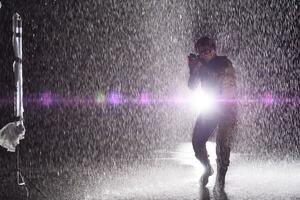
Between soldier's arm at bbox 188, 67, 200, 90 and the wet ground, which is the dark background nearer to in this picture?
the wet ground

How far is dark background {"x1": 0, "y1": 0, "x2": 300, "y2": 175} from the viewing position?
45.1 feet

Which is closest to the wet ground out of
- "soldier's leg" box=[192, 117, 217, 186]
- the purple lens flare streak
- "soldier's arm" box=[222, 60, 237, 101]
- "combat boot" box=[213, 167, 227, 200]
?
"combat boot" box=[213, 167, 227, 200]

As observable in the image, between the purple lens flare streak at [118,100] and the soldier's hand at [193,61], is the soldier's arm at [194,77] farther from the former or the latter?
the purple lens flare streak at [118,100]

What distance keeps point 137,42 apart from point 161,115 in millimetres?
4605

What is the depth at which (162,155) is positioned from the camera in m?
11.8

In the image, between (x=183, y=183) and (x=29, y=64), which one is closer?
(x=183, y=183)

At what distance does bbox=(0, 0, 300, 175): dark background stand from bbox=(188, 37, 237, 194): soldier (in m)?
3.42

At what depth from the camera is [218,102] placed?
6699mm

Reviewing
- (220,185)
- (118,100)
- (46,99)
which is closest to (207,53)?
(220,185)

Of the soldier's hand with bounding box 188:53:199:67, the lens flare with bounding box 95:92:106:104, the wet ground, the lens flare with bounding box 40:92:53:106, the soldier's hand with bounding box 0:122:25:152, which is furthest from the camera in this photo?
the lens flare with bounding box 95:92:106:104

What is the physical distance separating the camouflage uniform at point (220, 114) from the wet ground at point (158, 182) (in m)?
0.40

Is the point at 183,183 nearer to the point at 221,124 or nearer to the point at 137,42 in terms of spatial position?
the point at 221,124

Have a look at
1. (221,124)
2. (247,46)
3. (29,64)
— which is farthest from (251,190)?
(247,46)

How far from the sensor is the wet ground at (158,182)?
6211 mm
